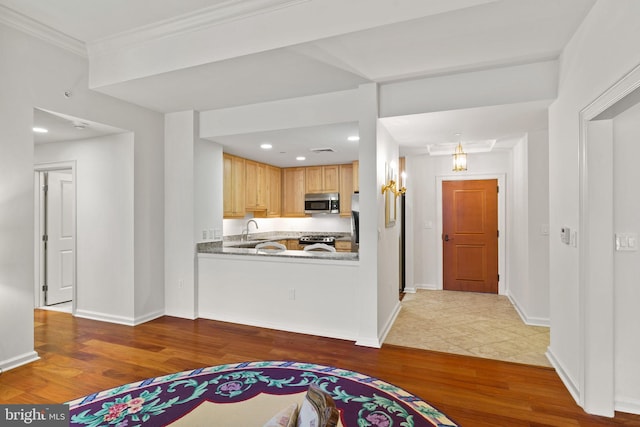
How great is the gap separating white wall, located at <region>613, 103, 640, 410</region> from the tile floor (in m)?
0.84

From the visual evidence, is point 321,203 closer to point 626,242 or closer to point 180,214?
point 180,214

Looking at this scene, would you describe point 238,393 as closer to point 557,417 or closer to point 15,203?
point 557,417

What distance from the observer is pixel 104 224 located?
4.31 meters

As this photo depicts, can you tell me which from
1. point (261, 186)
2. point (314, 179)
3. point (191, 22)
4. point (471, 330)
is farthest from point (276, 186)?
point (471, 330)

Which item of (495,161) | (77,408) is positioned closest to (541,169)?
(495,161)

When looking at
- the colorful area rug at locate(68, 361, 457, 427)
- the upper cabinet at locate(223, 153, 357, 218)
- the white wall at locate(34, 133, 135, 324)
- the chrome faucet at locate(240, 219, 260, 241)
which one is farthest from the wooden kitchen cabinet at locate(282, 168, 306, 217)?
the colorful area rug at locate(68, 361, 457, 427)

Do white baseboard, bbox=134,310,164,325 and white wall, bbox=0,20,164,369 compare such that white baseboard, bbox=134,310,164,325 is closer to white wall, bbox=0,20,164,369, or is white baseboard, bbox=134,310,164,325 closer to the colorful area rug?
white wall, bbox=0,20,164,369

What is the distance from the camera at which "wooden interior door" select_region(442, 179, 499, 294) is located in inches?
227

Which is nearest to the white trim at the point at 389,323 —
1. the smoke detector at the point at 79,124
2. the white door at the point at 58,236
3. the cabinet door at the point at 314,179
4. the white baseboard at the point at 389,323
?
the white baseboard at the point at 389,323

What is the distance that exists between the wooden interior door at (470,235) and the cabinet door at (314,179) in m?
2.29

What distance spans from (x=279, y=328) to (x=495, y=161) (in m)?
4.43

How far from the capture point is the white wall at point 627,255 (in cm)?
224

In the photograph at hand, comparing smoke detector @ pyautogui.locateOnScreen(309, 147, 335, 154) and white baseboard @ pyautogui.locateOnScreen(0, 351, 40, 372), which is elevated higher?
smoke detector @ pyautogui.locateOnScreen(309, 147, 335, 154)

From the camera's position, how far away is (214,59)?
2.89 metres
